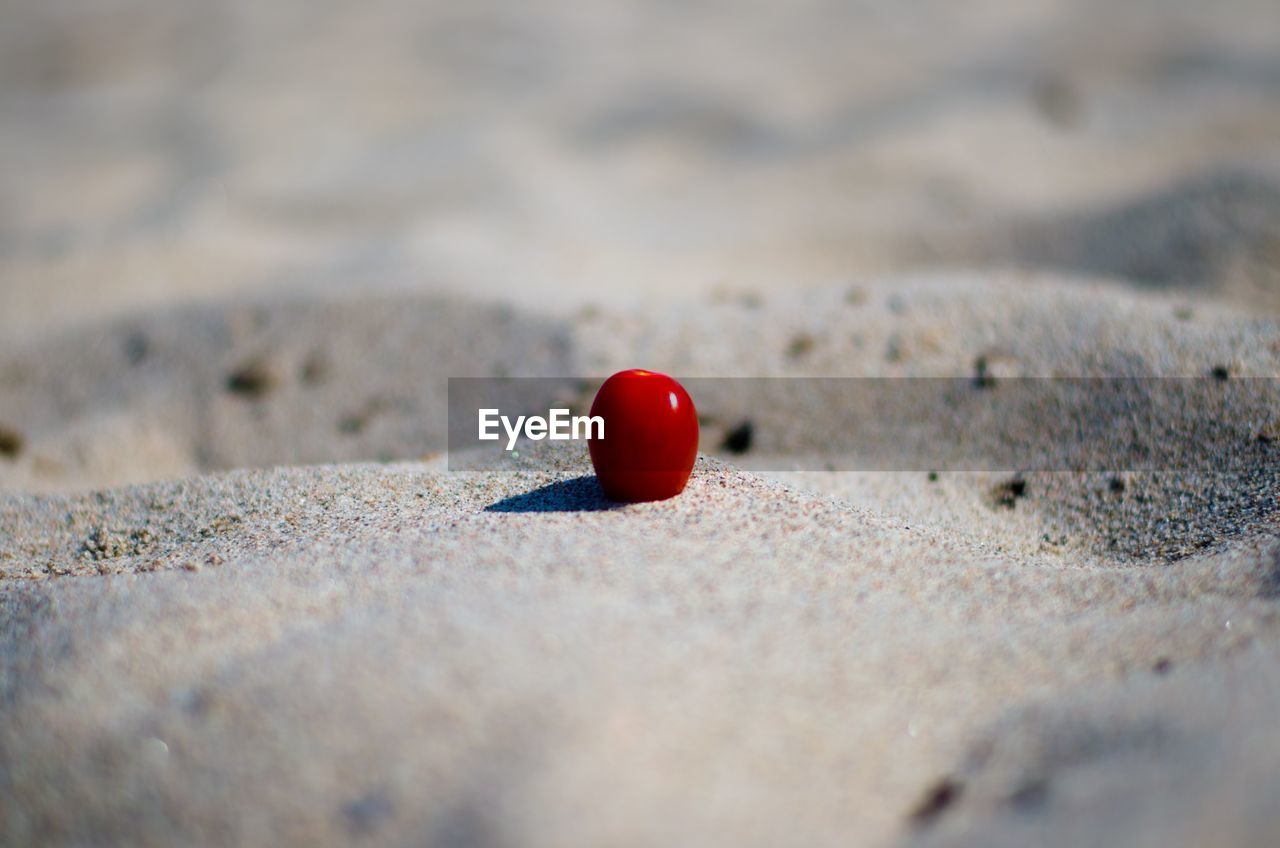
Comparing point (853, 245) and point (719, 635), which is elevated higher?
point (853, 245)

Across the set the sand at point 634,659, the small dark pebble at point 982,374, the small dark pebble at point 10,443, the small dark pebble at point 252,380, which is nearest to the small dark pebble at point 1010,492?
the sand at point 634,659

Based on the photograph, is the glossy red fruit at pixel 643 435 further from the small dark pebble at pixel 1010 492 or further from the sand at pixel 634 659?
the small dark pebble at pixel 1010 492

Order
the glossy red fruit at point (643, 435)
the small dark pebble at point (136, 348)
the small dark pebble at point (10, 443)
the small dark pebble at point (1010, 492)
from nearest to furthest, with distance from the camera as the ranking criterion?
the glossy red fruit at point (643, 435), the small dark pebble at point (1010, 492), the small dark pebble at point (10, 443), the small dark pebble at point (136, 348)

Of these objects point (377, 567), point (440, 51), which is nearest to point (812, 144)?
point (440, 51)

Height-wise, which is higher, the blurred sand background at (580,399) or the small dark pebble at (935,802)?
the blurred sand background at (580,399)

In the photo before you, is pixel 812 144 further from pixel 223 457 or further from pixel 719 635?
pixel 719 635

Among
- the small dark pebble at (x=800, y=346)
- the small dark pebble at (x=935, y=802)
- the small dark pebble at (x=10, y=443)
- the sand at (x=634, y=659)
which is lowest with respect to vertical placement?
the small dark pebble at (x=935, y=802)

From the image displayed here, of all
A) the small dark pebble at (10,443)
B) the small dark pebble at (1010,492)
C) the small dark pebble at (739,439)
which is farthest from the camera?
the small dark pebble at (10,443)

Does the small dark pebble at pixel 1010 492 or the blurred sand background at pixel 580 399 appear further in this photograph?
the small dark pebble at pixel 1010 492
